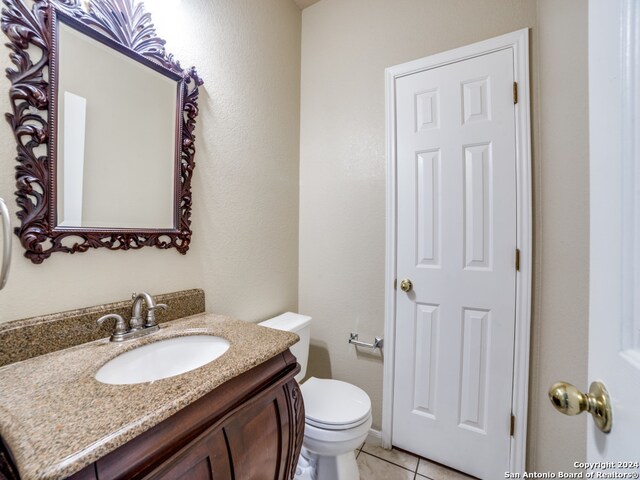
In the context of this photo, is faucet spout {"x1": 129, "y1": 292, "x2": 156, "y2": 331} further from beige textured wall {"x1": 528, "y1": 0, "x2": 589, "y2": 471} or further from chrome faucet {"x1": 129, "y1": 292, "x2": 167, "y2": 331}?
beige textured wall {"x1": 528, "y1": 0, "x2": 589, "y2": 471}

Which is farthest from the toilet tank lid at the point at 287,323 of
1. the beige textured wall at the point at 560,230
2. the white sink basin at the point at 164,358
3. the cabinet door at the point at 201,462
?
the beige textured wall at the point at 560,230

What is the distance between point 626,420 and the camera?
36 cm

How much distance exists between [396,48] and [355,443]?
2.03 metres

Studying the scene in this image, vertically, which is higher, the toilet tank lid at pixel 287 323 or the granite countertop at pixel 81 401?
the granite countertop at pixel 81 401

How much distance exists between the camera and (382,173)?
5.40 feet

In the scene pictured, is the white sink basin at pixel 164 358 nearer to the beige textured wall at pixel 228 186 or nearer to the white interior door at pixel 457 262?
the beige textured wall at pixel 228 186

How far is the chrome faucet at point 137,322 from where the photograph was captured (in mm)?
901

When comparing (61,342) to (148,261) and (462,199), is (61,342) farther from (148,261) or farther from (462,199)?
(462,199)

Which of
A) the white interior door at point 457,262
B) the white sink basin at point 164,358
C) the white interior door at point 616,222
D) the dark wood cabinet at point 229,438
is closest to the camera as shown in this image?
the white interior door at point 616,222

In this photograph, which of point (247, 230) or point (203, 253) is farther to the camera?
point (247, 230)

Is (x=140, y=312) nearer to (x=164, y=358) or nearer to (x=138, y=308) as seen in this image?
(x=138, y=308)

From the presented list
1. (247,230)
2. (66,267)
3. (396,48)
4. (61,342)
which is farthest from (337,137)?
(61,342)

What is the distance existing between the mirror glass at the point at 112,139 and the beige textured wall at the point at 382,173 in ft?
3.07

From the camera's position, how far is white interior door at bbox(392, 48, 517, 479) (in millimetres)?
1333
